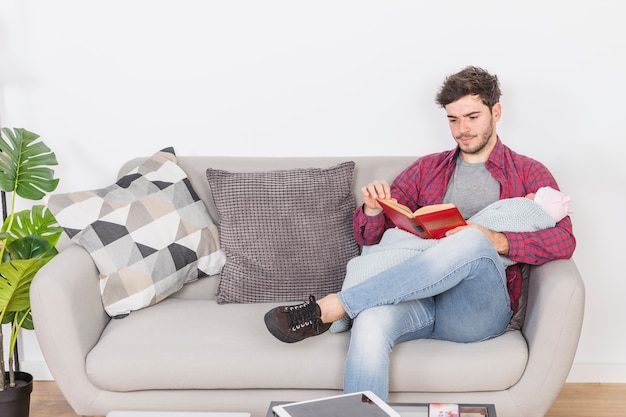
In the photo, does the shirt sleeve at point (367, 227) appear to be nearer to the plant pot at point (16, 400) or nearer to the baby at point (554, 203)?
the baby at point (554, 203)

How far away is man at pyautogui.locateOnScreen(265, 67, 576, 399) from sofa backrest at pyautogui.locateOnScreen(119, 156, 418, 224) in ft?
0.64

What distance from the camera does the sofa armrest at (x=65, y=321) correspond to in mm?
2326

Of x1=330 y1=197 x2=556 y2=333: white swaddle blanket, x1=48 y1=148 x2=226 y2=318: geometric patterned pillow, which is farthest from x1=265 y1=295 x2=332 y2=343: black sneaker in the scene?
x1=48 y1=148 x2=226 y2=318: geometric patterned pillow

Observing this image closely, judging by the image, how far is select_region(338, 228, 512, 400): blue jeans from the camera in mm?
2248

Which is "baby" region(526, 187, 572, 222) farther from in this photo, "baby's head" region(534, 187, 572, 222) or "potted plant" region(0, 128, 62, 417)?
"potted plant" region(0, 128, 62, 417)

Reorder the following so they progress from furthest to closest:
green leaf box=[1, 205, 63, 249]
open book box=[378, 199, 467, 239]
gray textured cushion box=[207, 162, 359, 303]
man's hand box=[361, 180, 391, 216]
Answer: green leaf box=[1, 205, 63, 249] → gray textured cushion box=[207, 162, 359, 303] → man's hand box=[361, 180, 391, 216] → open book box=[378, 199, 467, 239]

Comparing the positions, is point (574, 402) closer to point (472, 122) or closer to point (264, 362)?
point (472, 122)

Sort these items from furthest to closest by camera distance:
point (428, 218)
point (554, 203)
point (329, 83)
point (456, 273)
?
1. point (329, 83)
2. point (554, 203)
3. point (428, 218)
4. point (456, 273)

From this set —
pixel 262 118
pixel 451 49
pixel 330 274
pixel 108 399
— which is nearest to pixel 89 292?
pixel 108 399

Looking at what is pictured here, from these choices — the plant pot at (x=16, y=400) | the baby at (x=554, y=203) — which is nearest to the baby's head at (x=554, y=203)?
the baby at (x=554, y=203)

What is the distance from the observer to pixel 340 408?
1779mm

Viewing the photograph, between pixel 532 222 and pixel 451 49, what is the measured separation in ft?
2.75

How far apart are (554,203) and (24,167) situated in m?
1.71

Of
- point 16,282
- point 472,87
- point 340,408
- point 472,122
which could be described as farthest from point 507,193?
point 16,282
